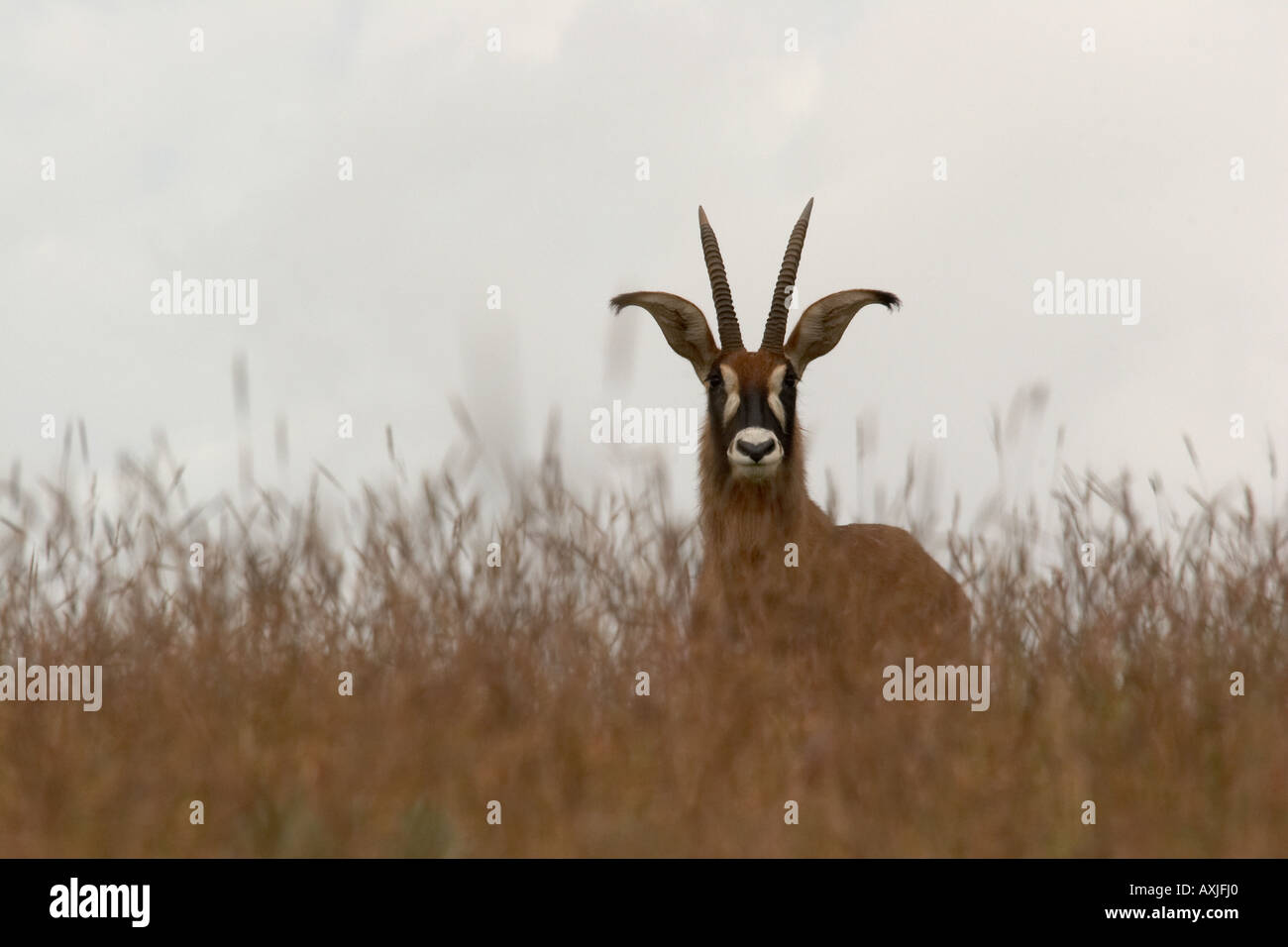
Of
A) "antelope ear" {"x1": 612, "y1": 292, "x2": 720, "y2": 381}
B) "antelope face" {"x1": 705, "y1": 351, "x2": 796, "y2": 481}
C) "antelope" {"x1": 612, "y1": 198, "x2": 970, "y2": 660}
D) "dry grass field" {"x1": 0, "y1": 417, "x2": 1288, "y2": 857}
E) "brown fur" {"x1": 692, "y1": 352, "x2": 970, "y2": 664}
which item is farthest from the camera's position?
"antelope ear" {"x1": 612, "y1": 292, "x2": 720, "y2": 381}

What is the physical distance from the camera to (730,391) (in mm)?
9242

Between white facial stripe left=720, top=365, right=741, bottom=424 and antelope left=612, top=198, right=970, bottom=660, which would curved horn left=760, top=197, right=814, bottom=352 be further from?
white facial stripe left=720, top=365, right=741, bottom=424

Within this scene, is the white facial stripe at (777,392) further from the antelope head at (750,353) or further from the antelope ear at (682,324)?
the antelope ear at (682,324)


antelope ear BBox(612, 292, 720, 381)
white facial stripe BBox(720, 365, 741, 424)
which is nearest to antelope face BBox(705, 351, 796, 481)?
white facial stripe BBox(720, 365, 741, 424)

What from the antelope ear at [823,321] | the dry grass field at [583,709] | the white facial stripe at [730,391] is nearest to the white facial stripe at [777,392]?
the white facial stripe at [730,391]

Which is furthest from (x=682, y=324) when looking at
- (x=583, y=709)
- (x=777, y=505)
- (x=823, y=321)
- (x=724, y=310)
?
(x=583, y=709)

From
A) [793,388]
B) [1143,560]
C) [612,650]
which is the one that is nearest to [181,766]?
[612,650]

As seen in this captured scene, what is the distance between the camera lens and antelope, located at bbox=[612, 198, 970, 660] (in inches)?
284

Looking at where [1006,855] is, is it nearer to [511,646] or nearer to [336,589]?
[511,646]

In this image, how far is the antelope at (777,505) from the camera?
7.21 meters

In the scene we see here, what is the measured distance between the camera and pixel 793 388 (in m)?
9.52

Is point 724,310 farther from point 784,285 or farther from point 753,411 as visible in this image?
point 753,411
